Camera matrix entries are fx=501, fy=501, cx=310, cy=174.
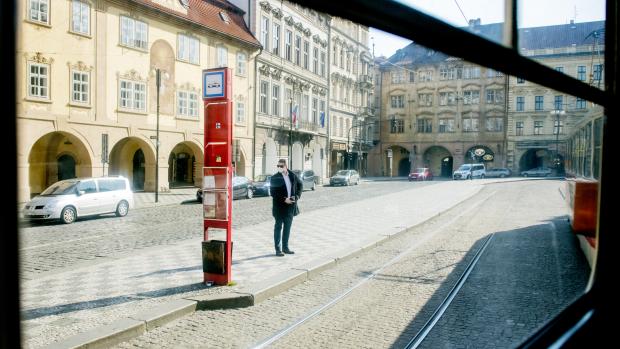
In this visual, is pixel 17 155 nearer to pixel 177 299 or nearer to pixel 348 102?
pixel 177 299

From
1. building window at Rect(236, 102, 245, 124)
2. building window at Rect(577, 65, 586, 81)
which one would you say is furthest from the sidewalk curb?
building window at Rect(236, 102, 245, 124)

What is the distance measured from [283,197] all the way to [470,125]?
146 ft

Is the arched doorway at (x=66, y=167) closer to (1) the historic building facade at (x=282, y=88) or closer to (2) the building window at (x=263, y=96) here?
(1) the historic building facade at (x=282, y=88)

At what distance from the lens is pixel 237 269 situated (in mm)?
7965

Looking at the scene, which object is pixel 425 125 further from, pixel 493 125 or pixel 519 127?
pixel 519 127

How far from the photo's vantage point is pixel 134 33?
21.7 meters

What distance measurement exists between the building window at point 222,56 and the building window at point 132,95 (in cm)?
563

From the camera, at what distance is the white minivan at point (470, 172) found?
51.8m

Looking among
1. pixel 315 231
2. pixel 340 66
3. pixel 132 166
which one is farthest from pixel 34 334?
pixel 340 66

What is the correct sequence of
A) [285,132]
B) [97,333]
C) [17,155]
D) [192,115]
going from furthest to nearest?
[285,132] < [192,115] < [97,333] < [17,155]

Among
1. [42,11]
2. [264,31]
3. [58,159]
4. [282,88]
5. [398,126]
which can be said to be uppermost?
[264,31]

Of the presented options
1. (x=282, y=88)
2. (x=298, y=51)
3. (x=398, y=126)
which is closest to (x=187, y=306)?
(x=298, y=51)

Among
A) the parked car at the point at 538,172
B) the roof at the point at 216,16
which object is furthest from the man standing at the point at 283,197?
the parked car at the point at 538,172

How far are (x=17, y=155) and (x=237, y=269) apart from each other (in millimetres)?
7362
